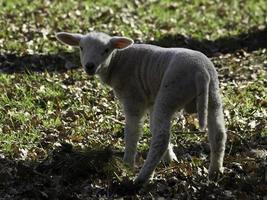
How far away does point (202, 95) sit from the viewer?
619cm

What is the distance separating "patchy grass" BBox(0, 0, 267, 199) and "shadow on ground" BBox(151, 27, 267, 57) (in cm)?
2

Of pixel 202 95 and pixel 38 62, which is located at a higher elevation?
pixel 202 95

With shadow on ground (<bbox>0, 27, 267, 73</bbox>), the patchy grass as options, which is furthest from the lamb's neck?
shadow on ground (<bbox>0, 27, 267, 73</bbox>)

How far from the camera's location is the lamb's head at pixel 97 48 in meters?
6.94

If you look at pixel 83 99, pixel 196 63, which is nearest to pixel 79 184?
pixel 196 63

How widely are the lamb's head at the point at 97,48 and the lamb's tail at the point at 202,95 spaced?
3.80 feet

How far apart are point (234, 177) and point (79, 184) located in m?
1.72

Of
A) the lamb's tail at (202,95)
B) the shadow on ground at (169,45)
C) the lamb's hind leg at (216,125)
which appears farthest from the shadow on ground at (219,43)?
the lamb's tail at (202,95)

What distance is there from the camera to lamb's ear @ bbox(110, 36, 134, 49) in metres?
7.06

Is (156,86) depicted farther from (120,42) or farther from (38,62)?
(38,62)

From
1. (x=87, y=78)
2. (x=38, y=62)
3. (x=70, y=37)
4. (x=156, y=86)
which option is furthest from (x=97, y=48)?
(x=38, y=62)

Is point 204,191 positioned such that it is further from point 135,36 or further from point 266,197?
point 135,36

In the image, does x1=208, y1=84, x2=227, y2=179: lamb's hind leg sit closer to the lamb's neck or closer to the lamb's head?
the lamb's head

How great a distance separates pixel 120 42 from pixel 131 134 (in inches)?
42.5
